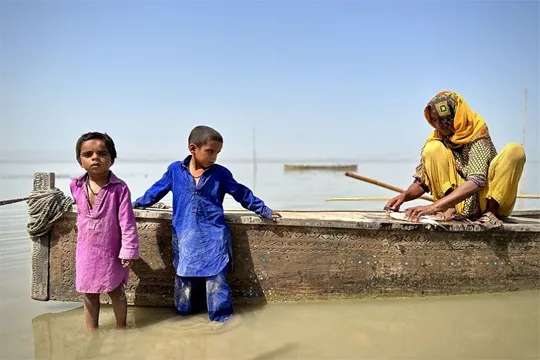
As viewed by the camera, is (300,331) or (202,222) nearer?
(300,331)

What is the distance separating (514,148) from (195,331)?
9.25 feet

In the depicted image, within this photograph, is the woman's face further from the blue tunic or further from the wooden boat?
the blue tunic

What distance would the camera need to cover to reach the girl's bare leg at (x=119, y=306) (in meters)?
2.84

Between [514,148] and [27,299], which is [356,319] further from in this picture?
[27,299]

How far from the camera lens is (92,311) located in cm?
283

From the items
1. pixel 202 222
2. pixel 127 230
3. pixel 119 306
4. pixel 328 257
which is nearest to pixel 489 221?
pixel 328 257

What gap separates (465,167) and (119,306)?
2.95 m

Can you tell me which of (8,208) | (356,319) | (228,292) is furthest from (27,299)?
(8,208)

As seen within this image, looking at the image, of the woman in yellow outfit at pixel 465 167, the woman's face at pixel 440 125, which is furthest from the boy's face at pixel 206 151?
the woman's face at pixel 440 125

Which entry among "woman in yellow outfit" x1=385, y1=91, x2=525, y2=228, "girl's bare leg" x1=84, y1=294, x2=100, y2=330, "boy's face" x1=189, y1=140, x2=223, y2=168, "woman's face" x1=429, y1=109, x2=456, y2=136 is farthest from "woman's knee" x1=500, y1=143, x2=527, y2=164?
"girl's bare leg" x1=84, y1=294, x2=100, y2=330

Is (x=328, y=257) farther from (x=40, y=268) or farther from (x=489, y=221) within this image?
(x=40, y=268)

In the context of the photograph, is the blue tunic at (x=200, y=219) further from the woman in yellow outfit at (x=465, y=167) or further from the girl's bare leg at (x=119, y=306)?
the woman in yellow outfit at (x=465, y=167)

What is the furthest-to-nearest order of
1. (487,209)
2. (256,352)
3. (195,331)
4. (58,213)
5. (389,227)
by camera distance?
(487,209) < (389,227) < (58,213) < (195,331) < (256,352)

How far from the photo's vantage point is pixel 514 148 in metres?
3.43
